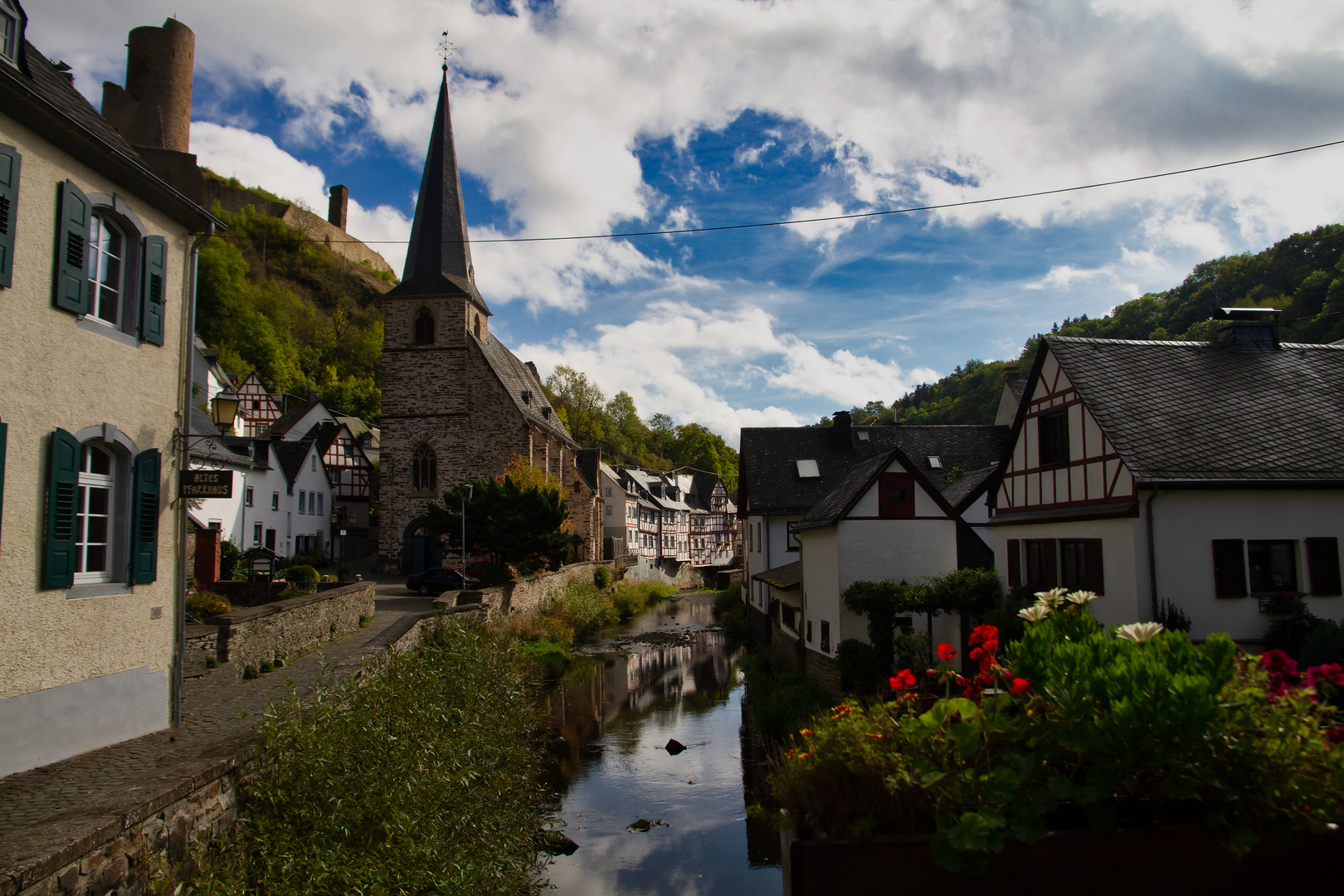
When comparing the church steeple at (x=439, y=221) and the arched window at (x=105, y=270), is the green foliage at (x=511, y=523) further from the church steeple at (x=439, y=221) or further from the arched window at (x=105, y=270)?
the arched window at (x=105, y=270)

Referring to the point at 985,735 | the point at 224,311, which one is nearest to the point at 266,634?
the point at 985,735

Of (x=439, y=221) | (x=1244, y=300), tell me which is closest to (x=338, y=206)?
(x=439, y=221)

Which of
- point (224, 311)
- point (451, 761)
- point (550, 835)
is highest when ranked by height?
point (224, 311)

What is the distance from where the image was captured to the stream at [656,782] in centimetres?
1170

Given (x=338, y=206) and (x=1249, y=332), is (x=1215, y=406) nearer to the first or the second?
(x=1249, y=332)

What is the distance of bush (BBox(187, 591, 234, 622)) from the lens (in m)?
15.4

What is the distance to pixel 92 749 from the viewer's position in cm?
767

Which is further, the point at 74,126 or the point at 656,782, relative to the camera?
the point at 656,782

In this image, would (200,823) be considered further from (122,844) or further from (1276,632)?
(1276,632)

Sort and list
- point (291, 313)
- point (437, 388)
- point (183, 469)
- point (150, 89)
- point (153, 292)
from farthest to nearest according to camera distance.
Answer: point (291, 313) → point (150, 89) → point (437, 388) → point (183, 469) → point (153, 292)

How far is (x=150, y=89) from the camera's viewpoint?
63.6 meters

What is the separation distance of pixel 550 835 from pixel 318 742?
6282mm

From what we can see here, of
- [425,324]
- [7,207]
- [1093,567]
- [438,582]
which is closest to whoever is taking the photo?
[7,207]

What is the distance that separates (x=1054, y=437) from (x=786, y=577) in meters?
9.02
